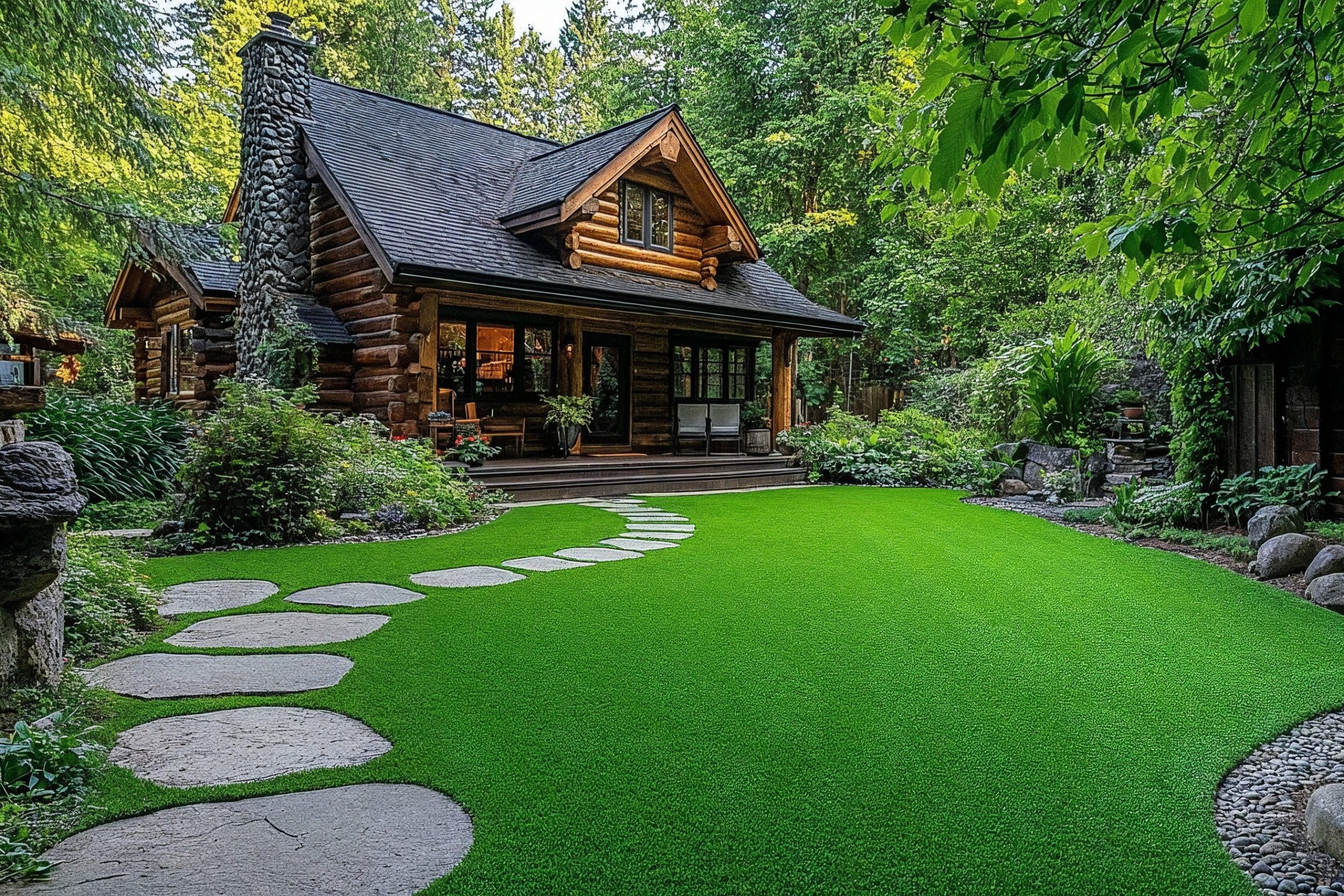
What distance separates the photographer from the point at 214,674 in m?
3.08

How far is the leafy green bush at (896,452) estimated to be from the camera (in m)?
12.1

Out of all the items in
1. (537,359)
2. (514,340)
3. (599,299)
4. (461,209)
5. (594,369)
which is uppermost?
(461,209)

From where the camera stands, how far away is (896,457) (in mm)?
12680

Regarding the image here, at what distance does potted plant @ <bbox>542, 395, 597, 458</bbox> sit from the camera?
11.6m

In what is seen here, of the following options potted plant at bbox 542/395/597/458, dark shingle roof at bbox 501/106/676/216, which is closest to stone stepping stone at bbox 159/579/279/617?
potted plant at bbox 542/395/597/458

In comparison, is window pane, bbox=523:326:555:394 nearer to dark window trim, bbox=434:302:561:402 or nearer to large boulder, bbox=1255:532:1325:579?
dark window trim, bbox=434:302:561:402

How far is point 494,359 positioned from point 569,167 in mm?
3256

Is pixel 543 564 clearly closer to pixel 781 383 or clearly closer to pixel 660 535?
pixel 660 535

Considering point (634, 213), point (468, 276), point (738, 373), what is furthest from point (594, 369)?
point (468, 276)

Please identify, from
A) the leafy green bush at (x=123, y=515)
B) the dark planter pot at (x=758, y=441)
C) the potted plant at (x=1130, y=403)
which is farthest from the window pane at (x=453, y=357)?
the potted plant at (x=1130, y=403)

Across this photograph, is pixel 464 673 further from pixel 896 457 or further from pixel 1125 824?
pixel 896 457

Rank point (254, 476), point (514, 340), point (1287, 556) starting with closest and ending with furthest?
point (1287, 556), point (254, 476), point (514, 340)

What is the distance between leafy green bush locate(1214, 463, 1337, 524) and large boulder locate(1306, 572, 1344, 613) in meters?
2.23

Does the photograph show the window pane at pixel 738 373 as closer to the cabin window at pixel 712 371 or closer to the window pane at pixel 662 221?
the cabin window at pixel 712 371
